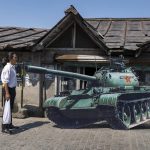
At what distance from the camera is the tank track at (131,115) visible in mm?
11719

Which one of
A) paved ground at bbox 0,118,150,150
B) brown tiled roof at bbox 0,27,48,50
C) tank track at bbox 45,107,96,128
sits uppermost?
brown tiled roof at bbox 0,27,48,50

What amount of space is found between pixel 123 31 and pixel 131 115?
5134 millimetres

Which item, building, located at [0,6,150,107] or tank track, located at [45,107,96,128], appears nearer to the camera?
tank track, located at [45,107,96,128]

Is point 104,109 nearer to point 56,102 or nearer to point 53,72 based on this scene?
point 56,102

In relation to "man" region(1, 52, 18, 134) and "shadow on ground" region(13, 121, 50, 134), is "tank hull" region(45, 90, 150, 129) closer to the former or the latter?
"shadow on ground" region(13, 121, 50, 134)

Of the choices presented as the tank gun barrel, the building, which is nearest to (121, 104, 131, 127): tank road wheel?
the tank gun barrel

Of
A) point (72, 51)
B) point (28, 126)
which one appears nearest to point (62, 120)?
point (28, 126)

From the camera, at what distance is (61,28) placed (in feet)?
49.2

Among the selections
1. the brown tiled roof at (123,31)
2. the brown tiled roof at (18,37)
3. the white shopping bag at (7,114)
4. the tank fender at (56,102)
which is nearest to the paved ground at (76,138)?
the white shopping bag at (7,114)

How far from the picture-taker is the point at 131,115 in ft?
41.2

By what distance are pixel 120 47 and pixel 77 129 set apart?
136 inches

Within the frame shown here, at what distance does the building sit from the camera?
14508mm

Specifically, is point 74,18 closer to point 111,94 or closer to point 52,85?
point 52,85

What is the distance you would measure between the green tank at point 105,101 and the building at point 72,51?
1385 millimetres
